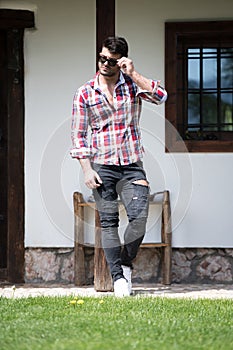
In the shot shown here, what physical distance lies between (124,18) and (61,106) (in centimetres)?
84

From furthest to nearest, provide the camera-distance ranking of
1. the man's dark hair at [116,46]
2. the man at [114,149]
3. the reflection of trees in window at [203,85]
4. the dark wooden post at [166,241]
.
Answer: the reflection of trees in window at [203,85], the dark wooden post at [166,241], the man at [114,149], the man's dark hair at [116,46]

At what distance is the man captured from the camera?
5785 mm

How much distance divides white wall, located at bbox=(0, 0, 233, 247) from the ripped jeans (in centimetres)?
109

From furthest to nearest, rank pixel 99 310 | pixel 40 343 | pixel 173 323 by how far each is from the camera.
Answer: pixel 99 310
pixel 173 323
pixel 40 343

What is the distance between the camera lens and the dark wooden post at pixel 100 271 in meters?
6.39

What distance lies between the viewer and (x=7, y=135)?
23.2 ft

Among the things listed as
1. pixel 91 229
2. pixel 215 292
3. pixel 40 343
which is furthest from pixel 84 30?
pixel 40 343

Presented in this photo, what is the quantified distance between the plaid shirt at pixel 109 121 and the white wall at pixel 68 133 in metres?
1.16

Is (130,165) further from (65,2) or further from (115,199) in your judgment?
(65,2)

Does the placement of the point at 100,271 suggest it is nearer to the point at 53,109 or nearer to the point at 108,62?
the point at 53,109

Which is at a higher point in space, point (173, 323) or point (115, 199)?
point (115, 199)

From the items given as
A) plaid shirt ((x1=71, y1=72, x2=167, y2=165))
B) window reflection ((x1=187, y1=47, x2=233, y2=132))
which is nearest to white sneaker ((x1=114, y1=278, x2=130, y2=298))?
plaid shirt ((x1=71, y1=72, x2=167, y2=165))

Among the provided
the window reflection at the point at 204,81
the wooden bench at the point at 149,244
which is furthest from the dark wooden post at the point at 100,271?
the window reflection at the point at 204,81

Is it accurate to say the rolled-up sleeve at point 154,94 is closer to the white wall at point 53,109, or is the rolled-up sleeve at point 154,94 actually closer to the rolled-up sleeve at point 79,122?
the rolled-up sleeve at point 79,122
